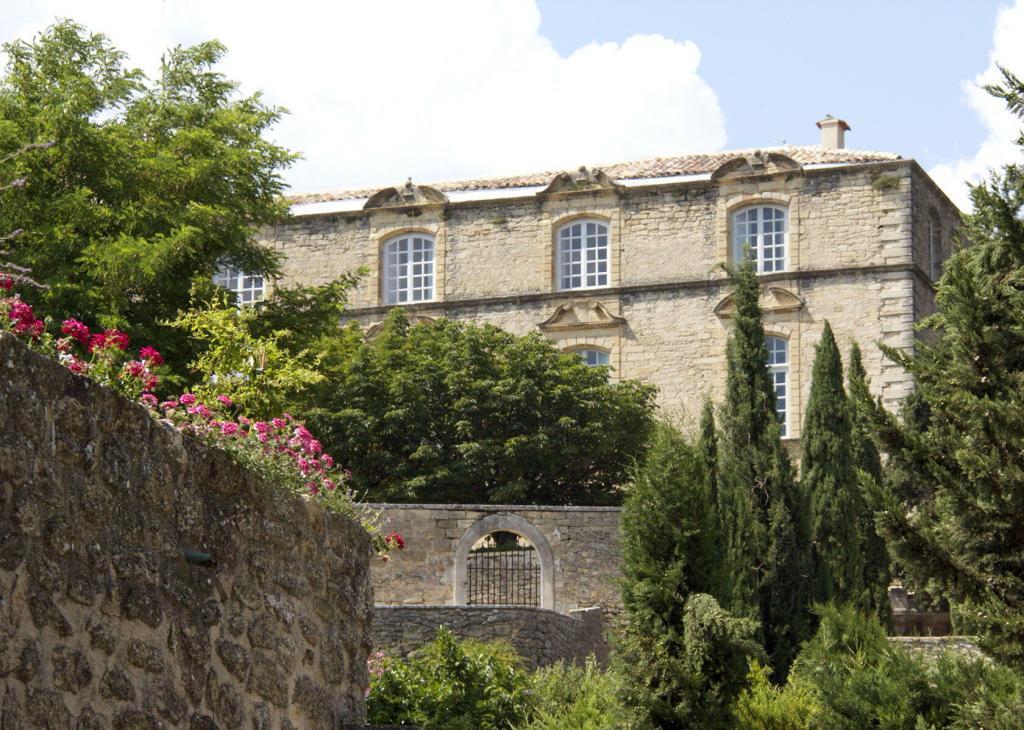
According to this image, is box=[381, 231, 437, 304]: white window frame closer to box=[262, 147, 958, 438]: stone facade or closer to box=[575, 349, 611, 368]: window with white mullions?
box=[262, 147, 958, 438]: stone facade

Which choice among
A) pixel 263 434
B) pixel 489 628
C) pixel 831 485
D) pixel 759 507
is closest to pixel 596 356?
pixel 831 485

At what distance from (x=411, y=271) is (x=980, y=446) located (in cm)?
2812

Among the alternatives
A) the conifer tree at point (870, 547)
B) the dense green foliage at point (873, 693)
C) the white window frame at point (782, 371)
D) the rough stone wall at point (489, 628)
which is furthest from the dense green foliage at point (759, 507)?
the white window frame at point (782, 371)

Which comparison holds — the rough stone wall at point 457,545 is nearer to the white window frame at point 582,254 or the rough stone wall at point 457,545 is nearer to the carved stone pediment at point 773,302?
the carved stone pediment at point 773,302

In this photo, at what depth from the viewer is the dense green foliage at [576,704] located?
45.6 feet

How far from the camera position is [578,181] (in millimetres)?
38219

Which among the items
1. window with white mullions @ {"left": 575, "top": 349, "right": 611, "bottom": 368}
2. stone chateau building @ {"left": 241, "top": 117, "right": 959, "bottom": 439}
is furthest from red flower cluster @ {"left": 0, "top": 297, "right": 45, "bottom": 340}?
window with white mullions @ {"left": 575, "top": 349, "right": 611, "bottom": 368}

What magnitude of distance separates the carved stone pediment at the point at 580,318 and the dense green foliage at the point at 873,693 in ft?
71.4

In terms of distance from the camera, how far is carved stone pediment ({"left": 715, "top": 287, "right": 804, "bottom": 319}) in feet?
119

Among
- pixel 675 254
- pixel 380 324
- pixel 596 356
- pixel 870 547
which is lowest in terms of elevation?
pixel 870 547

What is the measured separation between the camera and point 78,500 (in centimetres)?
554

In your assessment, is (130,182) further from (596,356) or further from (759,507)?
(596,356)

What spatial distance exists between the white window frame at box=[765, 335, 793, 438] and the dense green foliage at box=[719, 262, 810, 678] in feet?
28.9

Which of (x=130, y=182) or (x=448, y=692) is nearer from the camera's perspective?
(x=448, y=692)
